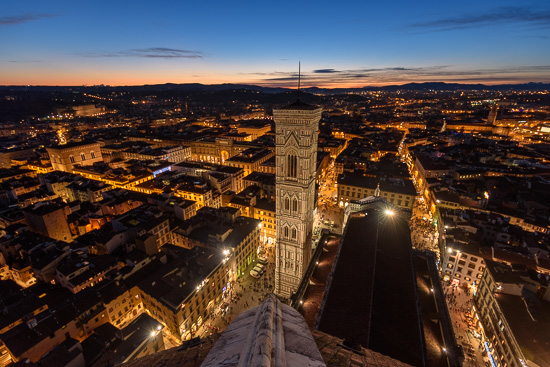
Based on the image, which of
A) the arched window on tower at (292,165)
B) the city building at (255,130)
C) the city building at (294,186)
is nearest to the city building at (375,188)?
the city building at (294,186)

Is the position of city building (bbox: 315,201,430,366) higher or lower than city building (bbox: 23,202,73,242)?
higher

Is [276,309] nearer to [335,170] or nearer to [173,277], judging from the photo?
[173,277]

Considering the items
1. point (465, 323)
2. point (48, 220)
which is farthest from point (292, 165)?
point (48, 220)

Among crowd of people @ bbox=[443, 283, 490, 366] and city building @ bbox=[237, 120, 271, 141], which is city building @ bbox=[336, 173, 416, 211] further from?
city building @ bbox=[237, 120, 271, 141]

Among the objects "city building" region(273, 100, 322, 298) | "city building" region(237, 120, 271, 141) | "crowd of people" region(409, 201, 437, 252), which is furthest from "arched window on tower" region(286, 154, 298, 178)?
"city building" region(237, 120, 271, 141)

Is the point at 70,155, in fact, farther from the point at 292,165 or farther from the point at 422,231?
the point at 422,231

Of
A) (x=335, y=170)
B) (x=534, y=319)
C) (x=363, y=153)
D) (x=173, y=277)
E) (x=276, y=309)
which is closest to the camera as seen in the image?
(x=276, y=309)

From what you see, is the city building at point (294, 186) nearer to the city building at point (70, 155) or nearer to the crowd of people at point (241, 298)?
the crowd of people at point (241, 298)

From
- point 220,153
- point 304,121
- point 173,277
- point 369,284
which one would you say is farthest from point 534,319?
point 220,153
